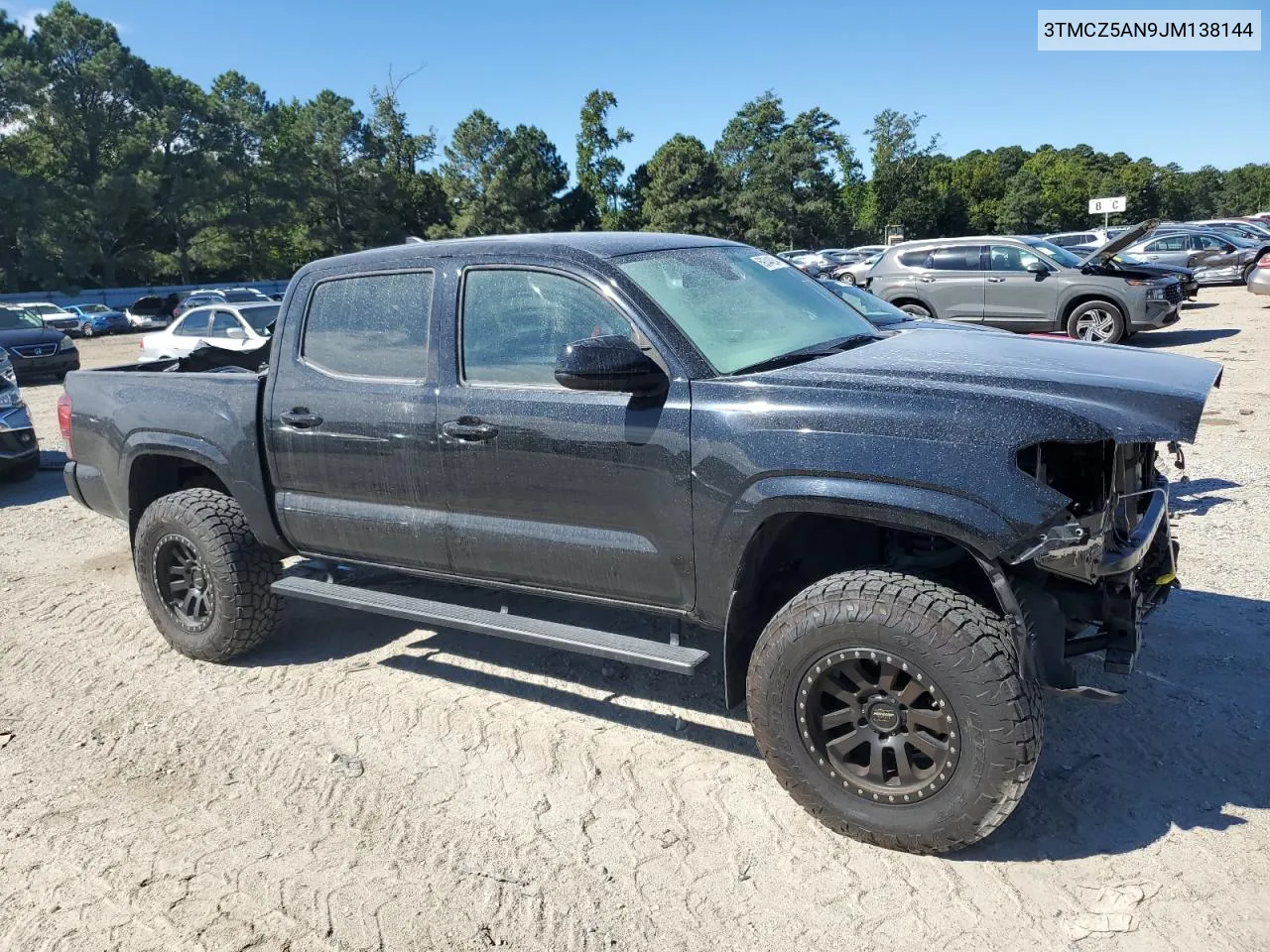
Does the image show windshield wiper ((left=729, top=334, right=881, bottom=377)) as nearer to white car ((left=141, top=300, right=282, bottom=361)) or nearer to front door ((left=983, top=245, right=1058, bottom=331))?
white car ((left=141, top=300, right=282, bottom=361))

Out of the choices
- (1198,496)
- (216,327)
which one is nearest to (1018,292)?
(1198,496)

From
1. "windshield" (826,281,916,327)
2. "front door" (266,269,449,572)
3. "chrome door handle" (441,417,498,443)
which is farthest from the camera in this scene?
"windshield" (826,281,916,327)

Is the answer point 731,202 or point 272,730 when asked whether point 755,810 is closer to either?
point 272,730

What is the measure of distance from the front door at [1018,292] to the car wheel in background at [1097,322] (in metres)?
0.30

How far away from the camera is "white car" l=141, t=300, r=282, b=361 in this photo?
14.0 meters

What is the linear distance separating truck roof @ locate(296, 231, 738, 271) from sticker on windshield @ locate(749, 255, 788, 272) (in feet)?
0.51

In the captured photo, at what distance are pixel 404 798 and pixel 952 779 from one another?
193 centimetres

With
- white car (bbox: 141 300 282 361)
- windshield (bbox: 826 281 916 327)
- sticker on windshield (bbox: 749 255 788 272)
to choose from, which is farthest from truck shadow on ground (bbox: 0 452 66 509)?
windshield (bbox: 826 281 916 327)

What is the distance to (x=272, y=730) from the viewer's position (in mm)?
4098

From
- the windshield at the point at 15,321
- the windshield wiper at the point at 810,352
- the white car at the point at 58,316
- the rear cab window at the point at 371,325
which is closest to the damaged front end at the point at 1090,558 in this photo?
the windshield wiper at the point at 810,352

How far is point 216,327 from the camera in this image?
1462cm

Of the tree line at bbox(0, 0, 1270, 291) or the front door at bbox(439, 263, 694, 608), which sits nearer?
the front door at bbox(439, 263, 694, 608)

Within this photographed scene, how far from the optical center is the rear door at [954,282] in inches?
588

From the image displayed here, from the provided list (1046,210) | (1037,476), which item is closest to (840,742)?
(1037,476)
